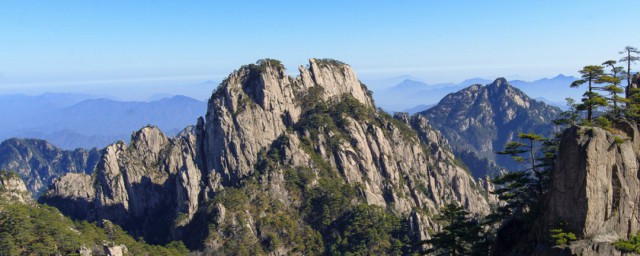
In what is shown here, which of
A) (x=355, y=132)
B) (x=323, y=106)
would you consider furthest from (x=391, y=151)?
(x=323, y=106)

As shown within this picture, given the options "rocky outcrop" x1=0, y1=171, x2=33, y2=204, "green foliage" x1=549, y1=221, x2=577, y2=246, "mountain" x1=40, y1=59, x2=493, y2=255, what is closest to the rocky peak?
"mountain" x1=40, y1=59, x2=493, y2=255

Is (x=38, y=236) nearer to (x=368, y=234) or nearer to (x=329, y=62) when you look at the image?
(x=368, y=234)

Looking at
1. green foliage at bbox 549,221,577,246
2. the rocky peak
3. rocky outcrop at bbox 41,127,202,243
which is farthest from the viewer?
the rocky peak

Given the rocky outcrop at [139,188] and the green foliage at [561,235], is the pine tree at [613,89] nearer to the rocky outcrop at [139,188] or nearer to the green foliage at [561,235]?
→ the green foliage at [561,235]

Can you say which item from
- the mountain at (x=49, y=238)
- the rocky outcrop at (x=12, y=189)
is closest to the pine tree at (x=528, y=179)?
the mountain at (x=49, y=238)

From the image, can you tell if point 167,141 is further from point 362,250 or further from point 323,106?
point 362,250

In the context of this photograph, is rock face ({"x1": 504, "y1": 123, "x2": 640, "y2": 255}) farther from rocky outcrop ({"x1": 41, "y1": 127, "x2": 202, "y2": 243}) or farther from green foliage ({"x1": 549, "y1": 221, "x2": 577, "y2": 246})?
rocky outcrop ({"x1": 41, "y1": 127, "x2": 202, "y2": 243})

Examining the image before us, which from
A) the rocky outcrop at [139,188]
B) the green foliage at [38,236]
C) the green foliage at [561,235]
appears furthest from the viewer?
the rocky outcrop at [139,188]
